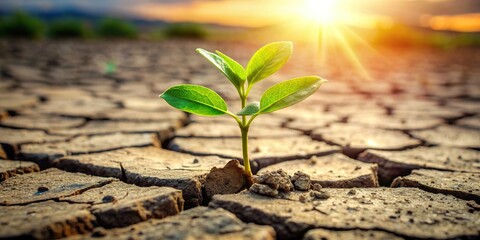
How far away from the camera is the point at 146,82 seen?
3775mm

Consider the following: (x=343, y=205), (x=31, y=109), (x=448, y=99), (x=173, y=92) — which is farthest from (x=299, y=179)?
(x=448, y=99)

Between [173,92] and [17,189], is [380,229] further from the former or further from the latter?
[17,189]

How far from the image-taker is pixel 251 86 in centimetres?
105

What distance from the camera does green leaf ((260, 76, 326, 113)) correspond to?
1.01 m

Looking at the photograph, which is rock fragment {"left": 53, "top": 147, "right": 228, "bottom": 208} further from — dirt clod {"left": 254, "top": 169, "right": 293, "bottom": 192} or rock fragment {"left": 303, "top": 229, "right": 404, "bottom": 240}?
rock fragment {"left": 303, "top": 229, "right": 404, "bottom": 240}

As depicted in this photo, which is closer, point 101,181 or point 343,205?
point 343,205

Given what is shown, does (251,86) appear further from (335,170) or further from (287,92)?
(335,170)

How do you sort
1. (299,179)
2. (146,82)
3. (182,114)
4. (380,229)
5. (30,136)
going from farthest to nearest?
(146,82) → (182,114) → (30,136) → (299,179) → (380,229)

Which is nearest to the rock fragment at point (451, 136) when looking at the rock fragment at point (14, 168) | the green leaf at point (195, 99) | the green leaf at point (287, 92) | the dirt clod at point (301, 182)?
the dirt clod at point (301, 182)

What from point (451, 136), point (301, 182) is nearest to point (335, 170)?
point (301, 182)

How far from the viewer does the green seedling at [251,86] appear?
101 cm

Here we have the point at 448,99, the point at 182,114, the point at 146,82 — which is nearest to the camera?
the point at 182,114

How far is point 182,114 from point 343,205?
1473mm

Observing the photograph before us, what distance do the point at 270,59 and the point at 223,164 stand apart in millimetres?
483
